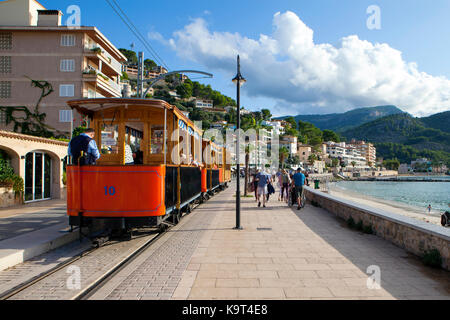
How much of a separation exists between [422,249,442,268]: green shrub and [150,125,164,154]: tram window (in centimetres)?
595

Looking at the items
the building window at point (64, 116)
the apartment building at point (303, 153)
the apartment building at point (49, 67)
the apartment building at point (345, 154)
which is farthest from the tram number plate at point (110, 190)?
the apartment building at point (345, 154)

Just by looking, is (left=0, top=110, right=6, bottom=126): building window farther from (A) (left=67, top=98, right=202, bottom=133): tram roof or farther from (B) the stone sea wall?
(B) the stone sea wall

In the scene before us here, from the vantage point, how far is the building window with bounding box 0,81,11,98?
103ft

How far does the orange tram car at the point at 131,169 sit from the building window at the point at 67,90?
85.4 feet

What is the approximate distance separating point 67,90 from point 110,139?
2763cm

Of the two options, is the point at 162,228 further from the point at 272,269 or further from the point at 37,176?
the point at 37,176

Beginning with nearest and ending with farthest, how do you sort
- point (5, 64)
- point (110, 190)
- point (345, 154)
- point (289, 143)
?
point (110, 190) → point (5, 64) → point (289, 143) → point (345, 154)

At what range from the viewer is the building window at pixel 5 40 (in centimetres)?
3136

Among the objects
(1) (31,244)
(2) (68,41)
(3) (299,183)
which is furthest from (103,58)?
(1) (31,244)

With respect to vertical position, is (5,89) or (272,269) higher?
(5,89)

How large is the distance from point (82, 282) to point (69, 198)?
260 cm

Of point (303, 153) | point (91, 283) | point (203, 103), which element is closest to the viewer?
point (91, 283)

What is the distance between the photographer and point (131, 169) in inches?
261
